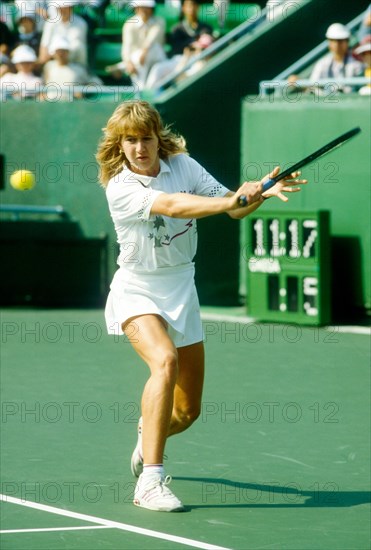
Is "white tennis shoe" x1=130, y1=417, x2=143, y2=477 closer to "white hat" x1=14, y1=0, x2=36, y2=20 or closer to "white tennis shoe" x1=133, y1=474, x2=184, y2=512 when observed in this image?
"white tennis shoe" x1=133, y1=474, x2=184, y2=512

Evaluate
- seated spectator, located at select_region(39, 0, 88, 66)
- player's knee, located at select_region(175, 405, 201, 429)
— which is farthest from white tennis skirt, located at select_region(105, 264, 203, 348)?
seated spectator, located at select_region(39, 0, 88, 66)

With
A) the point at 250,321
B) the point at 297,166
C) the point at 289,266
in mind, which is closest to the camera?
the point at 297,166

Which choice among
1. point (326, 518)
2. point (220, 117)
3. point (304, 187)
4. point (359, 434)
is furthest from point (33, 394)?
point (220, 117)

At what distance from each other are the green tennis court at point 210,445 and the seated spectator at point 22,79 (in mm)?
3423

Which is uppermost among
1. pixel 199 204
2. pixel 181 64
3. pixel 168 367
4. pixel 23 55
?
pixel 23 55

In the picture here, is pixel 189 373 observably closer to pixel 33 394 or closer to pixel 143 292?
pixel 143 292

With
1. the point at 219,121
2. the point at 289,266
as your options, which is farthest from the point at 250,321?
the point at 219,121

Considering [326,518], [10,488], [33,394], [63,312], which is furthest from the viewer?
[63,312]

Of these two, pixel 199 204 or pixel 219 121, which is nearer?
pixel 199 204

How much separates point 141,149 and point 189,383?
1.27 metres

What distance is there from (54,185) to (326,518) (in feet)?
28.2

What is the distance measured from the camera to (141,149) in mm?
6480

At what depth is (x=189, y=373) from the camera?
673 centimetres

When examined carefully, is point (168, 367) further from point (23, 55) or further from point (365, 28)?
point (23, 55)
